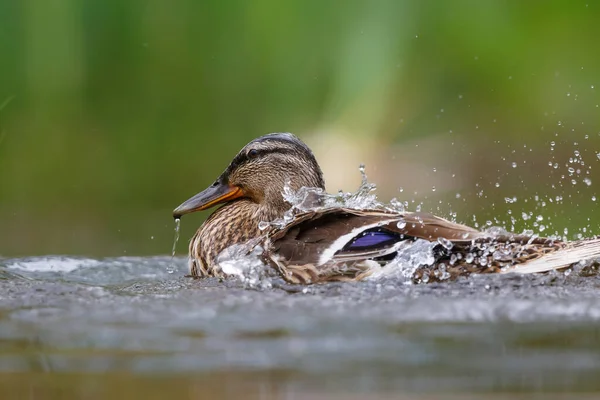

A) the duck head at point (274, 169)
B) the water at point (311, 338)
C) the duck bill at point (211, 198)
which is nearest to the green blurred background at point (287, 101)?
the duck bill at point (211, 198)

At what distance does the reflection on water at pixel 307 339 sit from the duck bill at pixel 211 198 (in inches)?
45.9

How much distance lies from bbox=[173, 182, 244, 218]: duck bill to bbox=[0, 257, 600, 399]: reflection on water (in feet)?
3.82

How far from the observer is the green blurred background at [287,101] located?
7.68m

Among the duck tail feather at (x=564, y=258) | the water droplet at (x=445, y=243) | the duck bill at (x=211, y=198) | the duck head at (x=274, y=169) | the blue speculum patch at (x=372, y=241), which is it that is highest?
the duck head at (x=274, y=169)

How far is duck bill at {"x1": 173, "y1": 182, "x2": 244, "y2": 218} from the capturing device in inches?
216

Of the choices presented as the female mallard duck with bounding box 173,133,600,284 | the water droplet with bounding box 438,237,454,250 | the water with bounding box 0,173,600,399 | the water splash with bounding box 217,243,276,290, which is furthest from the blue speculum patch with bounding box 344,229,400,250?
the water splash with bounding box 217,243,276,290

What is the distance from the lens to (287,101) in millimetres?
8008

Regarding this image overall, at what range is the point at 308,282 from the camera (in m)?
4.48

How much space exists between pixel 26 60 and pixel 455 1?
3329 millimetres

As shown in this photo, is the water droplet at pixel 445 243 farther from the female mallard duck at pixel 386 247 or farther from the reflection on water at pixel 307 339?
the reflection on water at pixel 307 339

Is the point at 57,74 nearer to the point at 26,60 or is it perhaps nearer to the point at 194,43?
the point at 26,60

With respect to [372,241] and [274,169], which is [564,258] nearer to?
[372,241]

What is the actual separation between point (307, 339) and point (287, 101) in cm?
490

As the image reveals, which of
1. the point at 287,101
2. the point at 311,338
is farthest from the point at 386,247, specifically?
the point at 287,101
